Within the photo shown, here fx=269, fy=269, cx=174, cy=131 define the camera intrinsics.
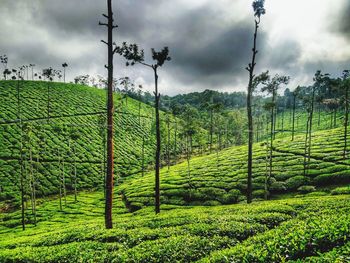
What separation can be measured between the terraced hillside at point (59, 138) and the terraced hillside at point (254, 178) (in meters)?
26.0

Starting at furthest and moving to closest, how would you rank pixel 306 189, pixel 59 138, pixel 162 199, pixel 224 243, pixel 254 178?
pixel 59 138 → pixel 254 178 → pixel 162 199 → pixel 306 189 → pixel 224 243

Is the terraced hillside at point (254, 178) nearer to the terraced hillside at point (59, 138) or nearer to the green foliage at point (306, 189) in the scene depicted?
the green foliage at point (306, 189)

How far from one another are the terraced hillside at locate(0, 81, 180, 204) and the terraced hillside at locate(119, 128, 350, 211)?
2600 centimetres

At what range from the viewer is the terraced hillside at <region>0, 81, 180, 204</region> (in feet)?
292

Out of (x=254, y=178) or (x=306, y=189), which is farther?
(x=254, y=178)

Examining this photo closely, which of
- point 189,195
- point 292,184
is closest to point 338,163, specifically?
point 292,184

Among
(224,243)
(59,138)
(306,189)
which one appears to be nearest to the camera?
(224,243)

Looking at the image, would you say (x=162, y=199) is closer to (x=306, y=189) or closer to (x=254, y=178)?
(x=254, y=178)

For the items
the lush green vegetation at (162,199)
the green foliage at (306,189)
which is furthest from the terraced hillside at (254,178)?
the lush green vegetation at (162,199)

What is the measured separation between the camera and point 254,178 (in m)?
61.3

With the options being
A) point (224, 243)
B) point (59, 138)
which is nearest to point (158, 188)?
point (224, 243)

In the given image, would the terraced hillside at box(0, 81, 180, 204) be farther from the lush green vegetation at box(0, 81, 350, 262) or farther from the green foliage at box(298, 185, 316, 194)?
the green foliage at box(298, 185, 316, 194)

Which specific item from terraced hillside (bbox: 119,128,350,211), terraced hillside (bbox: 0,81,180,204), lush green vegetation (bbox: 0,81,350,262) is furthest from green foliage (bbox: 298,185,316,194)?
terraced hillside (bbox: 0,81,180,204)

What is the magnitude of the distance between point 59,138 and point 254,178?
8615cm
